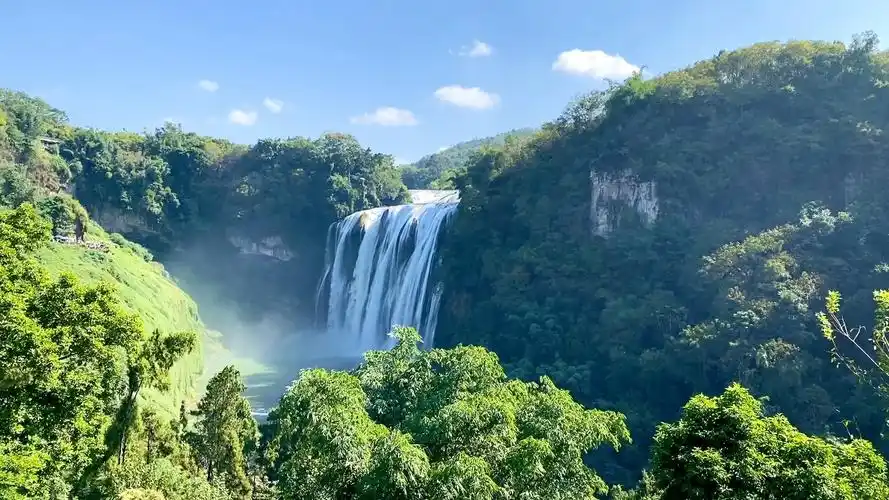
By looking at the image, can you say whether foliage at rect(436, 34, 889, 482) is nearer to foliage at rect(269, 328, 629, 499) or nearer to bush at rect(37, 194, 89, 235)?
foliage at rect(269, 328, 629, 499)

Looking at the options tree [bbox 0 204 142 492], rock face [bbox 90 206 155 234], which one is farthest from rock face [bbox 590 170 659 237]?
rock face [bbox 90 206 155 234]

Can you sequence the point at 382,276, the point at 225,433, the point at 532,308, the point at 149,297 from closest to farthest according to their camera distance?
the point at 225,433 < the point at 149,297 < the point at 532,308 < the point at 382,276

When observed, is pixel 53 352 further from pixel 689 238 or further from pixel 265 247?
pixel 265 247

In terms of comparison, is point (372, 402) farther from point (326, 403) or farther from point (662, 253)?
point (662, 253)

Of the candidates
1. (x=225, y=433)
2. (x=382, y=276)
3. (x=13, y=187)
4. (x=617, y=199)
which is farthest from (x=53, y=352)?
(x=13, y=187)

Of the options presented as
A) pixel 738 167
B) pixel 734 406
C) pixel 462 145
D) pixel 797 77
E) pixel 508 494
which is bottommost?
pixel 508 494

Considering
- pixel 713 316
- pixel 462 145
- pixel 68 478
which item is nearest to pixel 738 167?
pixel 713 316
